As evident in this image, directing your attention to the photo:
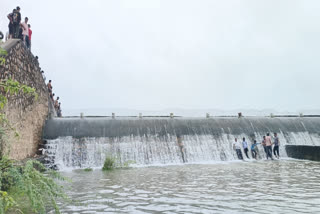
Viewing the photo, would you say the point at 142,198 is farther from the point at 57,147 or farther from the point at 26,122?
the point at 57,147

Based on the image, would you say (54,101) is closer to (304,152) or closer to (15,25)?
(15,25)

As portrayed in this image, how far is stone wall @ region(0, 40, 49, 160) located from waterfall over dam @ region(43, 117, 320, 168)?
1376 millimetres

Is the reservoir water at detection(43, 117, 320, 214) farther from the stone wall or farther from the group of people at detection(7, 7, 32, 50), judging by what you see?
the group of people at detection(7, 7, 32, 50)

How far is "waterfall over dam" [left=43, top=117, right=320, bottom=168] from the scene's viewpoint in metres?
15.4

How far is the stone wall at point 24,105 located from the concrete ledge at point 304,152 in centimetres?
1444

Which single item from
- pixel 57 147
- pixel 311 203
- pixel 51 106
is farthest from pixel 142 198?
pixel 51 106

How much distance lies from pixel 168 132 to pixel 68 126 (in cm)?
616

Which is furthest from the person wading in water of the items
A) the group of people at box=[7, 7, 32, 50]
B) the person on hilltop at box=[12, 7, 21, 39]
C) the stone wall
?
the person on hilltop at box=[12, 7, 21, 39]

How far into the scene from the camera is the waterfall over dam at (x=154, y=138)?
1537 centimetres

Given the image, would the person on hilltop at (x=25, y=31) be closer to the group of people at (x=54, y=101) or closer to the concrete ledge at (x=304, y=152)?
the group of people at (x=54, y=101)

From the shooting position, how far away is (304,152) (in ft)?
52.8

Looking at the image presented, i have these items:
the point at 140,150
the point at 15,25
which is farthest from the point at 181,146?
the point at 15,25

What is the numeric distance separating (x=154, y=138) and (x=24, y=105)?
7.76 meters

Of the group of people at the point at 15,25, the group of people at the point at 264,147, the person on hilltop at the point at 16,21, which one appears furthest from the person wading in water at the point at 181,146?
the person on hilltop at the point at 16,21
